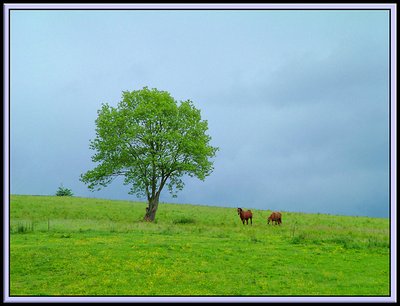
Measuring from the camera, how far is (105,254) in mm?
26203

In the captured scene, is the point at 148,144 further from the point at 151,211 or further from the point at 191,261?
the point at 191,261

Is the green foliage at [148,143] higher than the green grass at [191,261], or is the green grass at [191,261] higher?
the green foliage at [148,143]

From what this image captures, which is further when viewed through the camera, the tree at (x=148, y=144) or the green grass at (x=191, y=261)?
the tree at (x=148, y=144)

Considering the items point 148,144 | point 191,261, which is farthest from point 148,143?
point 191,261

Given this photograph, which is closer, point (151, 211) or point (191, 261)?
point (191, 261)

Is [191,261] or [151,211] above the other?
[151,211]

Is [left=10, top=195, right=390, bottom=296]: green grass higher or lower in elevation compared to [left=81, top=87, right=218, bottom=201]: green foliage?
lower

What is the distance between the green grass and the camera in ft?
67.6

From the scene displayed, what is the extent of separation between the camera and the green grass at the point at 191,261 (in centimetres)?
2061

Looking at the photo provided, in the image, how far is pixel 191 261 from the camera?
979 inches

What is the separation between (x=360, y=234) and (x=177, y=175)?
18.6 m

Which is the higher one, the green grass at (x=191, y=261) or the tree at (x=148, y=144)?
the tree at (x=148, y=144)

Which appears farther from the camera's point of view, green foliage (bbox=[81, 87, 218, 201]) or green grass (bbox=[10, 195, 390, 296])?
green foliage (bbox=[81, 87, 218, 201])

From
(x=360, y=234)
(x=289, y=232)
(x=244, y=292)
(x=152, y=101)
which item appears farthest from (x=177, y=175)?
(x=244, y=292)
